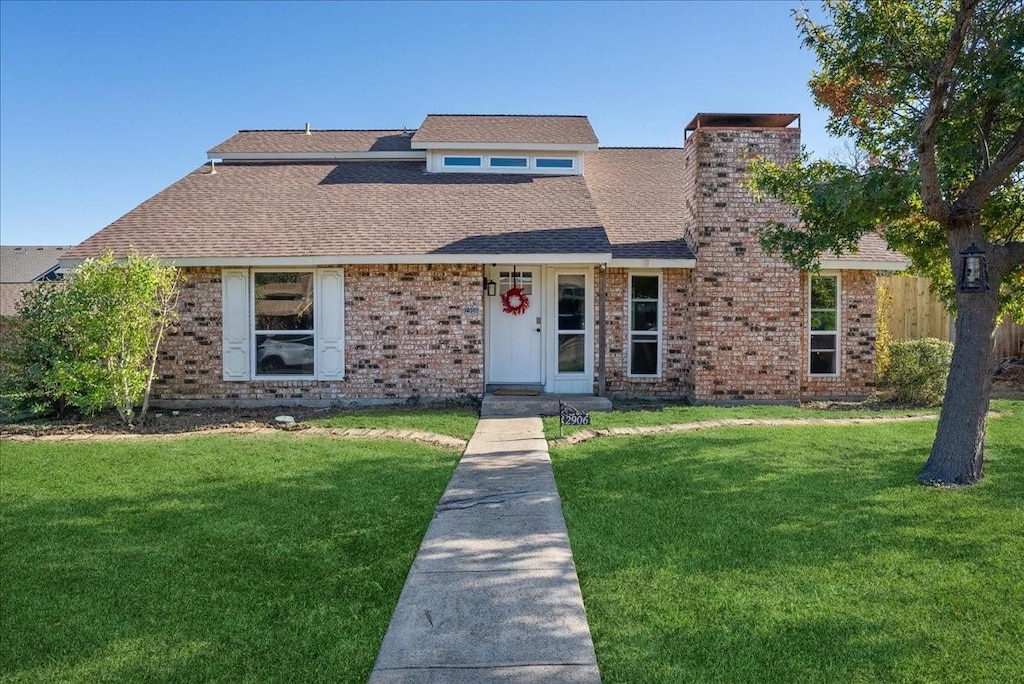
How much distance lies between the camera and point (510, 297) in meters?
12.8

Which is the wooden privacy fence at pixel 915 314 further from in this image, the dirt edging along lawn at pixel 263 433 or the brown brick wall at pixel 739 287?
the dirt edging along lawn at pixel 263 433

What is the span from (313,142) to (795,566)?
15900 mm

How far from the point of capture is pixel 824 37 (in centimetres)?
780

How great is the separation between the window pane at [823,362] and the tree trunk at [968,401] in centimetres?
653

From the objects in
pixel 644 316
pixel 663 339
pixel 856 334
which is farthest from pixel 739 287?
→ pixel 856 334

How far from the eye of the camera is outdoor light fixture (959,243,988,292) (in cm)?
658

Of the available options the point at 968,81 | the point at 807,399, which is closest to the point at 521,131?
the point at 807,399

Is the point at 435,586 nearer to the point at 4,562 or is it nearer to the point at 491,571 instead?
the point at 491,571

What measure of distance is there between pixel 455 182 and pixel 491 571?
11.7m

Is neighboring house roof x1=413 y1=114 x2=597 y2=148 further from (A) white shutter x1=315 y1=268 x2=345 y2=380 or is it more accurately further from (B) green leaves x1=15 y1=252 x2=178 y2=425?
(B) green leaves x1=15 y1=252 x2=178 y2=425

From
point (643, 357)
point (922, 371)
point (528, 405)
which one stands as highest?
point (643, 357)

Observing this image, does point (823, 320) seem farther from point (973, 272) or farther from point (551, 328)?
point (973, 272)

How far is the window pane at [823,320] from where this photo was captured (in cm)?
1310

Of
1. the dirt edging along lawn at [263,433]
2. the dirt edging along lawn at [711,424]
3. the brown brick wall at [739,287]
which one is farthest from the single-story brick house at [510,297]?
the dirt edging along lawn at [263,433]
